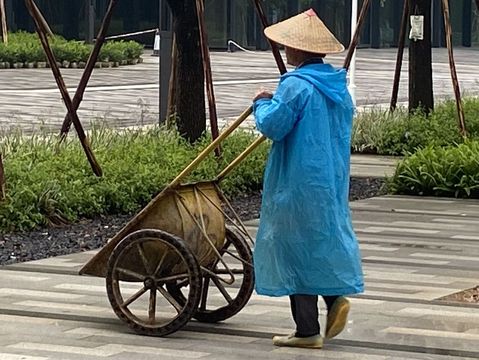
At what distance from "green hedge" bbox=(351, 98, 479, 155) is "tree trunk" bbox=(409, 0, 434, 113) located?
23 centimetres

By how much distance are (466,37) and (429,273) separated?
52.4 meters

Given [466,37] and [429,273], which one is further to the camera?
[466,37]

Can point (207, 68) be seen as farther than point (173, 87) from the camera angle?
No

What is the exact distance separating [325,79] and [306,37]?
237 mm

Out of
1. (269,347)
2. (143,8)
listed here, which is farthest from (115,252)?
(143,8)

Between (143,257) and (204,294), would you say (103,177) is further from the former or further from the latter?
(143,257)

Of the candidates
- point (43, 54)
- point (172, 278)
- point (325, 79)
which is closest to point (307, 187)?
point (325, 79)

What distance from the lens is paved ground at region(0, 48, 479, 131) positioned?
23.0m

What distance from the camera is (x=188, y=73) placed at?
14969 mm

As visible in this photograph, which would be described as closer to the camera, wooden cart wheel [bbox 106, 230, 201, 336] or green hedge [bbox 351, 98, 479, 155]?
wooden cart wheel [bbox 106, 230, 201, 336]

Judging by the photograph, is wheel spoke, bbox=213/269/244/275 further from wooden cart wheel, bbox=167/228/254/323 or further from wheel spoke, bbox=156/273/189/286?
wheel spoke, bbox=156/273/189/286

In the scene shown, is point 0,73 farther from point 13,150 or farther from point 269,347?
point 269,347

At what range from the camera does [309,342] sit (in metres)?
7.09

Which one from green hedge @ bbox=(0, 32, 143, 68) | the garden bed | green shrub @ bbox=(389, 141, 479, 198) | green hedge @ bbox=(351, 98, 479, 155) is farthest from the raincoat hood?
green hedge @ bbox=(0, 32, 143, 68)
